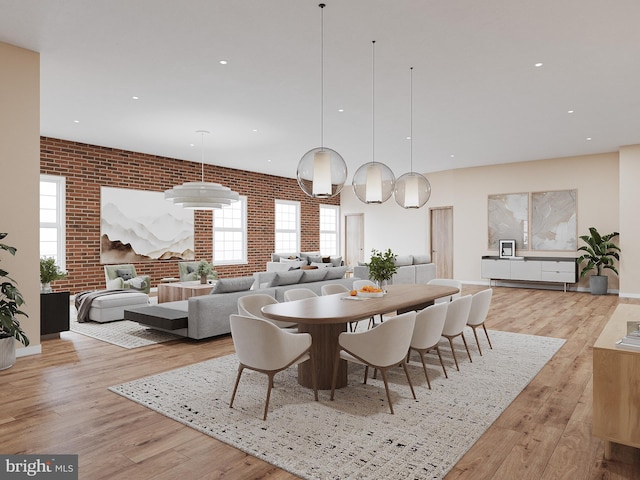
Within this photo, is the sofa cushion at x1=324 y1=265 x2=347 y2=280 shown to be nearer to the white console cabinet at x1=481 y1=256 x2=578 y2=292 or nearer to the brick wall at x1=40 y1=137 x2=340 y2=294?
the brick wall at x1=40 y1=137 x2=340 y2=294

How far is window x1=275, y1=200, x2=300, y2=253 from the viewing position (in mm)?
11984

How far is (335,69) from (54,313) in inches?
164

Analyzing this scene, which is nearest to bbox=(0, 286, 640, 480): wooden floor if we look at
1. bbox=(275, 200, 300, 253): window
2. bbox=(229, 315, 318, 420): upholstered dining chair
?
bbox=(229, 315, 318, 420): upholstered dining chair

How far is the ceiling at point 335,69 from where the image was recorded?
3.45 metres

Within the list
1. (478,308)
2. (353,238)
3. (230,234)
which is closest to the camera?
(478,308)

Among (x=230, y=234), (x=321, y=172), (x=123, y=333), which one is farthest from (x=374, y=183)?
(x=230, y=234)

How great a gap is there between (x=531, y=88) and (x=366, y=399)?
4.18 m

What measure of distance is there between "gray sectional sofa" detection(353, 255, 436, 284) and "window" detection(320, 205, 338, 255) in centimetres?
486

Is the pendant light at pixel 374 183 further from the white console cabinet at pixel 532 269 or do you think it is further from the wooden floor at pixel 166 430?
the white console cabinet at pixel 532 269

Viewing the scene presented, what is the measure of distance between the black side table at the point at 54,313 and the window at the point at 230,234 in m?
5.27

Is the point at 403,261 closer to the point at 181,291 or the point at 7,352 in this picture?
the point at 181,291

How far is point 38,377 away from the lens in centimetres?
363

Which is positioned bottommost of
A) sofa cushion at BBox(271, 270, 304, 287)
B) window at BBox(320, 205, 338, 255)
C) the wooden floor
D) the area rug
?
the wooden floor

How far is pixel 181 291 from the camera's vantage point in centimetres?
684
